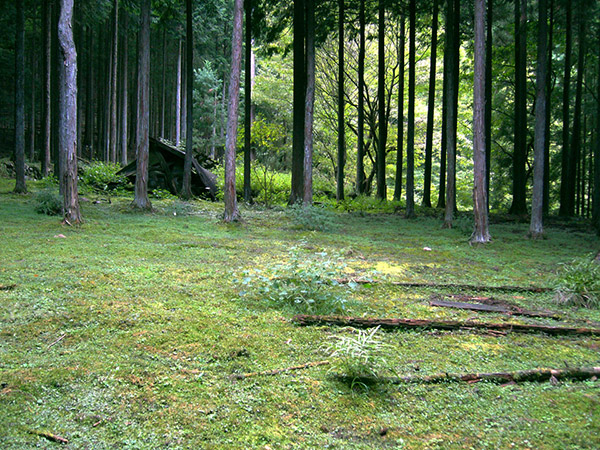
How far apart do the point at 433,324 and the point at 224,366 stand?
1.99 meters

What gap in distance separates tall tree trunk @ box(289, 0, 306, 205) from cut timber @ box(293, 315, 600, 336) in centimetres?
1058

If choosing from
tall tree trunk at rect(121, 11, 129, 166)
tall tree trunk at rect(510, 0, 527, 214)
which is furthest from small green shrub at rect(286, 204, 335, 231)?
tall tree trunk at rect(121, 11, 129, 166)

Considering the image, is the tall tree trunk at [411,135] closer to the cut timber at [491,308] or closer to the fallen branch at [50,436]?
the cut timber at [491,308]

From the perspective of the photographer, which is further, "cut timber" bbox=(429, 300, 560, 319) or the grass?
"cut timber" bbox=(429, 300, 560, 319)

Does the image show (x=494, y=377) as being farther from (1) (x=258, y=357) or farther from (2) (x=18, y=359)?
(2) (x=18, y=359)

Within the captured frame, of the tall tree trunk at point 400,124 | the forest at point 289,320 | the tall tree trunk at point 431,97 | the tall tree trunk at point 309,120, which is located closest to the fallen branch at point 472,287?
the forest at point 289,320

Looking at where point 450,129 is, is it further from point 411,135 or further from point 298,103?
point 298,103

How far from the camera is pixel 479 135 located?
9641mm

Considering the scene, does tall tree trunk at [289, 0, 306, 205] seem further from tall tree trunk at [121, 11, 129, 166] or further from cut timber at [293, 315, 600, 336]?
tall tree trunk at [121, 11, 129, 166]

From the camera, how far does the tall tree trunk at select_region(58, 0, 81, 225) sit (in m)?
8.77

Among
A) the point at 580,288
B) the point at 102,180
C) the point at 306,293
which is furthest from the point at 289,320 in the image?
the point at 102,180

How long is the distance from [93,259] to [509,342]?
517 cm

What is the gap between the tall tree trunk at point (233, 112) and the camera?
10930 millimetres

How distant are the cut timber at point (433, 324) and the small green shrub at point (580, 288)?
3.57ft
